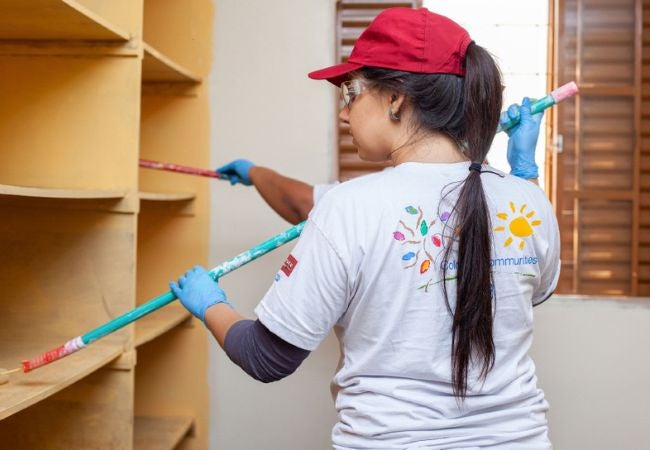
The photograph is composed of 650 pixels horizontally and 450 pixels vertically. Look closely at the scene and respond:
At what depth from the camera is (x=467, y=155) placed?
1.15 m

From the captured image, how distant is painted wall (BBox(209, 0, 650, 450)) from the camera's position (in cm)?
216

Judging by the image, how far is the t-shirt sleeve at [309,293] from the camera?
3.42 feet

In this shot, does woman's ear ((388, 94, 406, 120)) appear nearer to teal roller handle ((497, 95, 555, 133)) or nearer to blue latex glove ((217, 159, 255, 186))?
teal roller handle ((497, 95, 555, 133))

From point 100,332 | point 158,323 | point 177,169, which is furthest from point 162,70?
point 100,332

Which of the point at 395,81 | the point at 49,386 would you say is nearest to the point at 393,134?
the point at 395,81

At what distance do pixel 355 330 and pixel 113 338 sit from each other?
82 cm

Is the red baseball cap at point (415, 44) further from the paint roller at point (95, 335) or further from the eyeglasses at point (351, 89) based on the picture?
the paint roller at point (95, 335)

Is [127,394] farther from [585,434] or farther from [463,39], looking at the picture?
[585,434]

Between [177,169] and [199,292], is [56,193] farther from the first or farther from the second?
[177,169]

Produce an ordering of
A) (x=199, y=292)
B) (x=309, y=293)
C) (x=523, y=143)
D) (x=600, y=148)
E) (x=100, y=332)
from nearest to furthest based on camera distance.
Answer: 1. (x=309, y=293)
2. (x=199, y=292)
3. (x=100, y=332)
4. (x=523, y=143)
5. (x=600, y=148)

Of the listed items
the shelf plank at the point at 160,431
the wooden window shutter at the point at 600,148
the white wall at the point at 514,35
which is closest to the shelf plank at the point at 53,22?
the shelf plank at the point at 160,431

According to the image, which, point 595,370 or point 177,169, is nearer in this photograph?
point 177,169

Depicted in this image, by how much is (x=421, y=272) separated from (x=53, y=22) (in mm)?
940

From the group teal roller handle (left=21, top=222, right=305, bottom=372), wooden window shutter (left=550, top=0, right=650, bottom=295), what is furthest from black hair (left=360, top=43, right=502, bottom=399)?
wooden window shutter (left=550, top=0, right=650, bottom=295)
